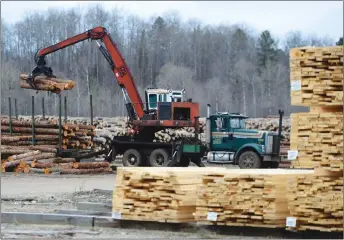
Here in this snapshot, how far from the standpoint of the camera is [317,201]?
1041cm

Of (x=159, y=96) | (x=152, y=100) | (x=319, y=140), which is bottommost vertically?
(x=319, y=140)

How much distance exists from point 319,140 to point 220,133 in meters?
16.1

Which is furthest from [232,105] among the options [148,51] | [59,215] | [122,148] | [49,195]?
[59,215]

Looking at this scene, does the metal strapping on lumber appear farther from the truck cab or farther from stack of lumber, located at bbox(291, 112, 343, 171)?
the truck cab

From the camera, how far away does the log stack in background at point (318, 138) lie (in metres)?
10.4

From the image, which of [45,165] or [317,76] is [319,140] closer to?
[317,76]

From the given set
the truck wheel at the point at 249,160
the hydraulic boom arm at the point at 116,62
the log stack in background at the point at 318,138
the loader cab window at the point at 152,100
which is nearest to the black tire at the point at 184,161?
the truck wheel at the point at 249,160

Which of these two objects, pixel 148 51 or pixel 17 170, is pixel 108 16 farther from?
pixel 17 170

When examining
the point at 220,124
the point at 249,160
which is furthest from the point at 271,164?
the point at 220,124

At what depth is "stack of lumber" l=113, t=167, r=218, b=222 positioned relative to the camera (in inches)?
445

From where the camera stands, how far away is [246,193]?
429 inches

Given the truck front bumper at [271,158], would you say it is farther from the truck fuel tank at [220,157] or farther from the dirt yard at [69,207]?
the dirt yard at [69,207]

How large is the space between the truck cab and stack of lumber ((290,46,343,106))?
15474mm

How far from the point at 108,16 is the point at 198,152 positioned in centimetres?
2475
